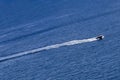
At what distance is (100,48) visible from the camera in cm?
13600

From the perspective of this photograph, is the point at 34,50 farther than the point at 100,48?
Yes

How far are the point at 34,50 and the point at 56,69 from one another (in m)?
26.8

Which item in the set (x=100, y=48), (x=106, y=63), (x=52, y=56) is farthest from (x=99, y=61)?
(x=52, y=56)

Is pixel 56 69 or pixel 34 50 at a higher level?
pixel 34 50

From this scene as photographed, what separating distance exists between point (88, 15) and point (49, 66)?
61122 mm

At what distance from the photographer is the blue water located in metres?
122

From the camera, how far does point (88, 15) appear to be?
614 ft

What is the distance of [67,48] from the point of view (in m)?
146

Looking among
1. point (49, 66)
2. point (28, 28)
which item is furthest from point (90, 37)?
point (28, 28)

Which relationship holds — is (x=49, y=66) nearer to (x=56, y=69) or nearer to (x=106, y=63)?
(x=56, y=69)

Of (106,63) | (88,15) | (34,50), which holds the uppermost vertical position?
(88,15)

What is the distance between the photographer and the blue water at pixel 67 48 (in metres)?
122

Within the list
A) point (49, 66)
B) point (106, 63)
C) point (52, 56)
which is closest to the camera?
point (106, 63)

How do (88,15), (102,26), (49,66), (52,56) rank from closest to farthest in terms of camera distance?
(49,66) < (52,56) < (102,26) < (88,15)
